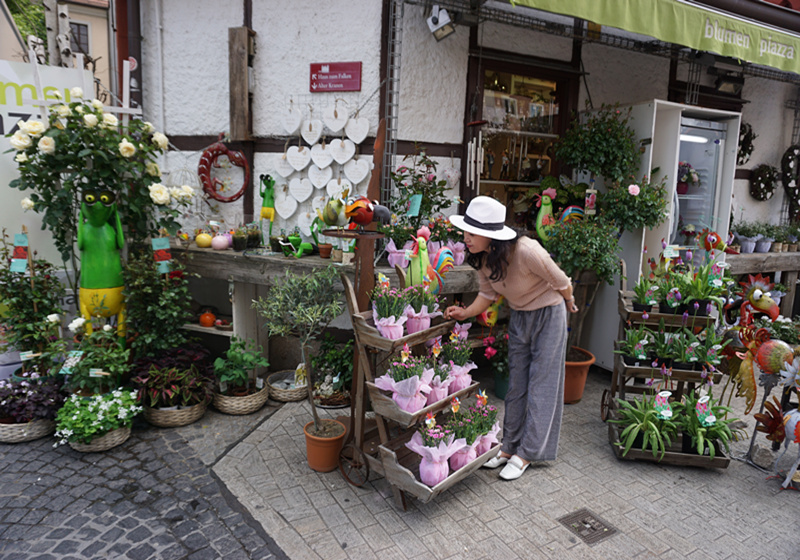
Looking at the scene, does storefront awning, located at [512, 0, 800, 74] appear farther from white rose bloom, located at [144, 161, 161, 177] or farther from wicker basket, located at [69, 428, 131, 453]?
wicker basket, located at [69, 428, 131, 453]

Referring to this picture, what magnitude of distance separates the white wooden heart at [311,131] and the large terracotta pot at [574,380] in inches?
130

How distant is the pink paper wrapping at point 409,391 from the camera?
3119 millimetres

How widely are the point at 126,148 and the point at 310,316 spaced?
2.16 meters

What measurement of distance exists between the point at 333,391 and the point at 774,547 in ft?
11.1

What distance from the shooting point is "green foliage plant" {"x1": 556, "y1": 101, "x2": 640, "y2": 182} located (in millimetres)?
5167

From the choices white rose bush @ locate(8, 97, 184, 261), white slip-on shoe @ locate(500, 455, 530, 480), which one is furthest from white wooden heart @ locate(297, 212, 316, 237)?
white slip-on shoe @ locate(500, 455, 530, 480)

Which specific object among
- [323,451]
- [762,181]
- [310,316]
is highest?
[762,181]

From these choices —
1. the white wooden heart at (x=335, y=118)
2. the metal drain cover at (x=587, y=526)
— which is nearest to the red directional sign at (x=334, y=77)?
the white wooden heart at (x=335, y=118)

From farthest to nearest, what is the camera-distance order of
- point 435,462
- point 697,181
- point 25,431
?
point 697,181 → point 25,431 → point 435,462

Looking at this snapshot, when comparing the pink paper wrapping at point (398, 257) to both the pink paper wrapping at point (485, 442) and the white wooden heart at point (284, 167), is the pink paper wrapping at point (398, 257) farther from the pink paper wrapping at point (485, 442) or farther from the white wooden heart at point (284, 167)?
the white wooden heart at point (284, 167)

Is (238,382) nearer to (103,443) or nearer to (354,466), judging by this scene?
(103,443)

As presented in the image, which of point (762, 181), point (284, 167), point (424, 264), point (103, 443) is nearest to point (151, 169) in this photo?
point (284, 167)

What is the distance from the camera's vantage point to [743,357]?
4.14 m

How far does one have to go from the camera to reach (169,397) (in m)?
4.50
